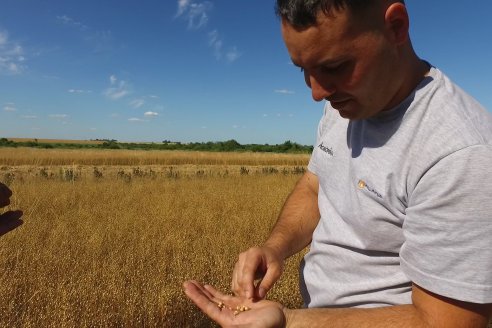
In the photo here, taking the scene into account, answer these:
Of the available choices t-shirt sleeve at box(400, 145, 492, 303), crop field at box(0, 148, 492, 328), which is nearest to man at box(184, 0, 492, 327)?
t-shirt sleeve at box(400, 145, 492, 303)

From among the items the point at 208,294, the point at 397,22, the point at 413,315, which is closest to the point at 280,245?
the point at 208,294

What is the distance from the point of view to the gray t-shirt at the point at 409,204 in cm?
83

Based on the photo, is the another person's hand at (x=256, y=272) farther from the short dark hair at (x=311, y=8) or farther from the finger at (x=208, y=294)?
the short dark hair at (x=311, y=8)

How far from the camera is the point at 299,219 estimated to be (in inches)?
64.1

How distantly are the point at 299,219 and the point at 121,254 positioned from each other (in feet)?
13.2

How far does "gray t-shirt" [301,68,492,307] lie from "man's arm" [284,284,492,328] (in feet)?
0.12

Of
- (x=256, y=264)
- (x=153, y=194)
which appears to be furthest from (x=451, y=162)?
(x=153, y=194)

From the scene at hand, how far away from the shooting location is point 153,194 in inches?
397

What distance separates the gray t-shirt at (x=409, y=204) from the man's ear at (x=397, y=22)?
0.46ft

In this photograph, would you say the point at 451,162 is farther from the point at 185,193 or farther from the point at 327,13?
the point at 185,193

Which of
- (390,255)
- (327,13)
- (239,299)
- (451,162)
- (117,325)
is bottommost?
(117,325)

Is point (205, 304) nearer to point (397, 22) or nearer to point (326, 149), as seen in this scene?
point (326, 149)

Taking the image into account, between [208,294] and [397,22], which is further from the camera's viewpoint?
[208,294]

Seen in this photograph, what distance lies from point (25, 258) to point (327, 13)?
486 centimetres
